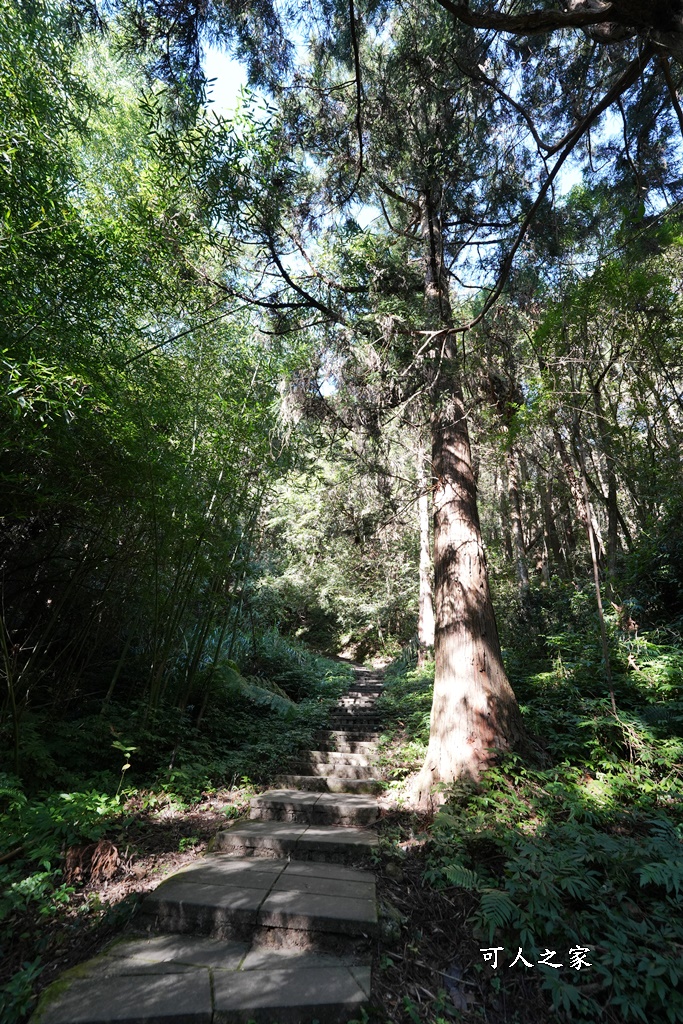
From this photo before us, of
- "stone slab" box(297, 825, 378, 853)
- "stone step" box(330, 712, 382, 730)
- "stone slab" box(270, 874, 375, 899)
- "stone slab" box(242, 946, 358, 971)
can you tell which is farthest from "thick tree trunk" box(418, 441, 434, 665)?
"stone slab" box(242, 946, 358, 971)

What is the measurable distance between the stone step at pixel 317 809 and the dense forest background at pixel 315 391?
402 millimetres

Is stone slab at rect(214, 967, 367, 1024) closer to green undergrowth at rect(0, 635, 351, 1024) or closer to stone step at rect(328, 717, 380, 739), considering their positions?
green undergrowth at rect(0, 635, 351, 1024)

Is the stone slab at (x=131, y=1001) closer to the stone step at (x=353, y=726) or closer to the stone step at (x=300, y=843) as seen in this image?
the stone step at (x=300, y=843)

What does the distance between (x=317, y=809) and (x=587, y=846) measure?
6.72 feet

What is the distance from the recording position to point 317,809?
3.52 metres

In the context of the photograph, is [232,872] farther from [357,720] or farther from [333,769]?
[357,720]

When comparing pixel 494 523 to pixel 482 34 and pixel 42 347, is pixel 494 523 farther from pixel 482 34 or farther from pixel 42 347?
pixel 42 347

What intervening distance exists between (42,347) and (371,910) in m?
Result: 3.80

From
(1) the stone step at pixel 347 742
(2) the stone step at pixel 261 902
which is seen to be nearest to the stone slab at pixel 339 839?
(2) the stone step at pixel 261 902

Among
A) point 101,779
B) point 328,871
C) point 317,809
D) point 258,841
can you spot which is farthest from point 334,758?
point 101,779

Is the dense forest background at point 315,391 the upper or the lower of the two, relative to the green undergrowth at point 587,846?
upper

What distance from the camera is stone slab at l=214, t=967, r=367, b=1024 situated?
166 centimetres

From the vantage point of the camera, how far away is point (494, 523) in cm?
1397

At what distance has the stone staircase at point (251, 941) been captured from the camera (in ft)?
5.55
